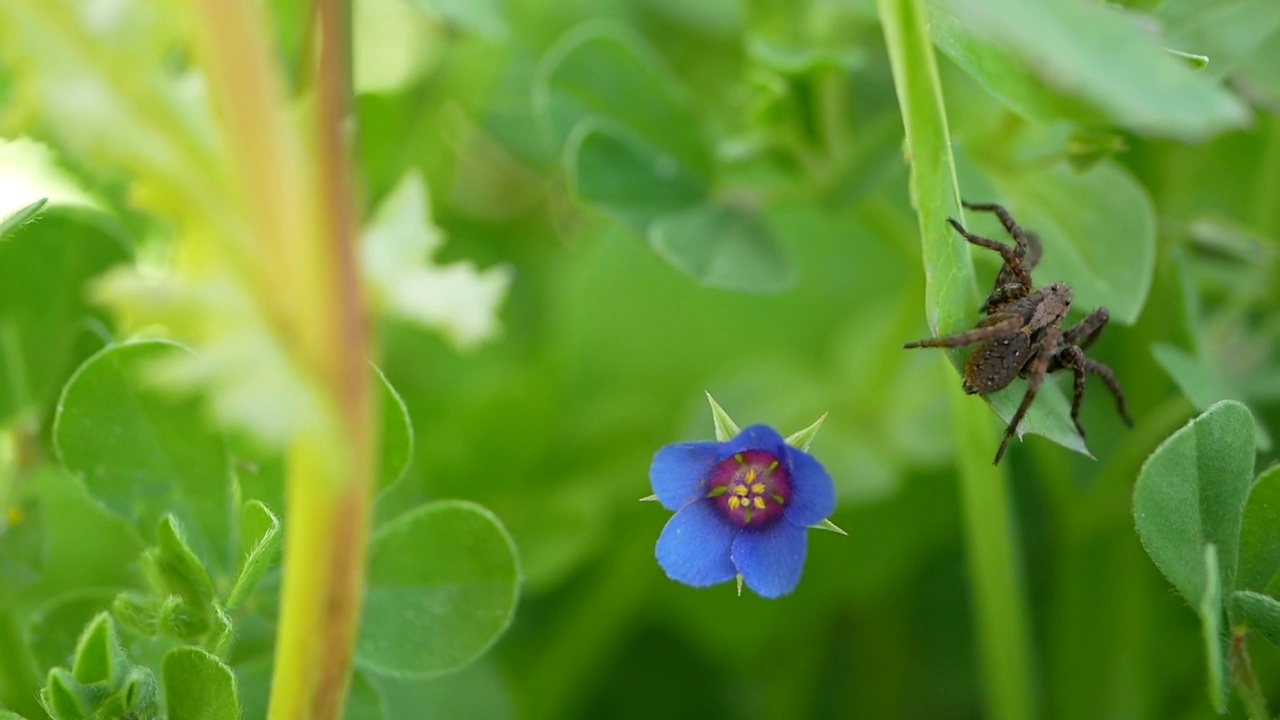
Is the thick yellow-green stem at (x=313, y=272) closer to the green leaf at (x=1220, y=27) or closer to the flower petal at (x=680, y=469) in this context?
the flower petal at (x=680, y=469)

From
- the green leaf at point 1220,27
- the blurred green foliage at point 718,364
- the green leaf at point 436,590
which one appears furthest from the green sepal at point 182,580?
the green leaf at point 1220,27

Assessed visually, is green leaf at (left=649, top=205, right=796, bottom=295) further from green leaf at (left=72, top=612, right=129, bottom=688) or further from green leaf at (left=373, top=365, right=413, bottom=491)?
green leaf at (left=72, top=612, right=129, bottom=688)

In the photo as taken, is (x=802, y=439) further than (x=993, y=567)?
No

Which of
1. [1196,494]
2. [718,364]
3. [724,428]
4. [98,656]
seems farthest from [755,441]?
[718,364]

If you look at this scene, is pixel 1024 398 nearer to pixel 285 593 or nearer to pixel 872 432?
pixel 285 593

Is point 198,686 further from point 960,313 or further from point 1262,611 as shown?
point 1262,611

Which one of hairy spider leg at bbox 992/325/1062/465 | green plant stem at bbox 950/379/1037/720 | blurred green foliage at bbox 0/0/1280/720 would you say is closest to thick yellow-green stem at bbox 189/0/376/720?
blurred green foliage at bbox 0/0/1280/720
